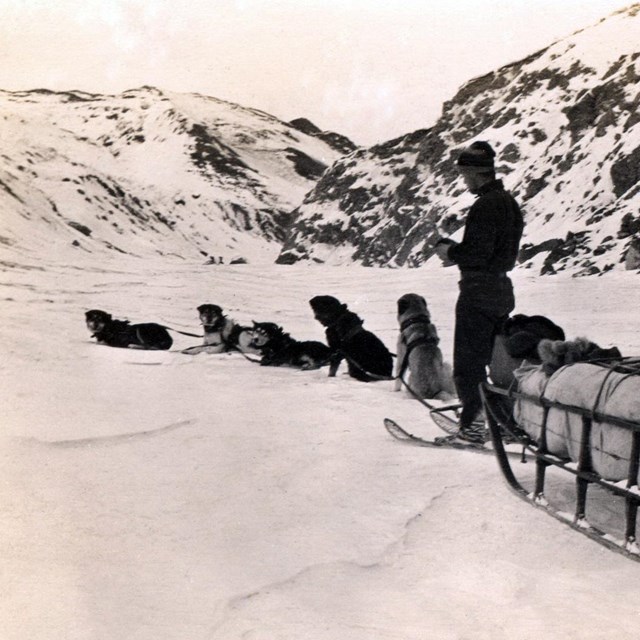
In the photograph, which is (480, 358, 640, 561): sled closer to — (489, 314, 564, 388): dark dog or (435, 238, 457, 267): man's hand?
(489, 314, 564, 388): dark dog

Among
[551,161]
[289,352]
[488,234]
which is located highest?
[551,161]

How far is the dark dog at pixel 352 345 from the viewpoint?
6227mm

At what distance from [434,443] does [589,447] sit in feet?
4.54

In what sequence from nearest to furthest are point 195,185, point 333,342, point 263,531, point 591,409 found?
1. point 591,409
2. point 263,531
3. point 333,342
4. point 195,185

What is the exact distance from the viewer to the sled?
84.3 inches

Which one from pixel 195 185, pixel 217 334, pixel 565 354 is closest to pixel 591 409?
pixel 565 354

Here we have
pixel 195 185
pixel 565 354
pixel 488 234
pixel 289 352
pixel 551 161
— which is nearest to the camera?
pixel 565 354

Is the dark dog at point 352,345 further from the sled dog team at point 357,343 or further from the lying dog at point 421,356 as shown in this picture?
the lying dog at point 421,356

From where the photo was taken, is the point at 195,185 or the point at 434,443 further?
the point at 195,185

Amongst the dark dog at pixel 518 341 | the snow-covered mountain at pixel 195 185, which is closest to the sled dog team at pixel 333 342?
the dark dog at pixel 518 341

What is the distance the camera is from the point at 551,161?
31266 mm

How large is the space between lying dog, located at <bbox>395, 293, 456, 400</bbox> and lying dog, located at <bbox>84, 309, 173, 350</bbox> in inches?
139

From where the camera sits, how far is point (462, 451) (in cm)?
350

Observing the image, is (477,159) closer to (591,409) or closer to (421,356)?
(591,409)
